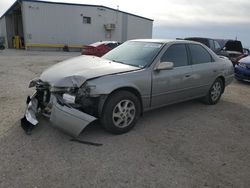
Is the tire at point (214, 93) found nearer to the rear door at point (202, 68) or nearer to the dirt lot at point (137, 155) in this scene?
the rear door at point (202, 68)

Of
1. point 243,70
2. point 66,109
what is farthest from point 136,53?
point 243,70

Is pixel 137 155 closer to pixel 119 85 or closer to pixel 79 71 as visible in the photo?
pixel 119 85

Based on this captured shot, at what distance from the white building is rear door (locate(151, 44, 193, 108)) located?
21.9 metres

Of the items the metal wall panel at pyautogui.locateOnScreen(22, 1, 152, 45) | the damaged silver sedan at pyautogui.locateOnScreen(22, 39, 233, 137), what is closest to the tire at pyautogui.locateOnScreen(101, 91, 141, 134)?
the damaged silver sedan at pyautogui.locateOnScreen(22, 39, 233, 137)

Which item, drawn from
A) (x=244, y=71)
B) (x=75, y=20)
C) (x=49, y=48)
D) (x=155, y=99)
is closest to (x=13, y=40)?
(x=49, y=48)

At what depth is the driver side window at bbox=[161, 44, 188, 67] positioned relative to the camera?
16.3ft

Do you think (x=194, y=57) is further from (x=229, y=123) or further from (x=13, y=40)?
(x=13, y=40)

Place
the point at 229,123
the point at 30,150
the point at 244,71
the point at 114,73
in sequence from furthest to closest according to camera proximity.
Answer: the point at 244,71, the point at 229,123, the point at 114,73, the point at 30,150

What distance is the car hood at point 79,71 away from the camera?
3918 mm

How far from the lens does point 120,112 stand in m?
4.21

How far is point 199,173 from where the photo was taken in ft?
10.7

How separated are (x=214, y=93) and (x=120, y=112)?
10.4 feet

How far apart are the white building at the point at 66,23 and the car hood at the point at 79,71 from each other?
21.7 meters

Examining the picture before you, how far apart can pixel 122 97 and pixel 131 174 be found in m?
1.38
